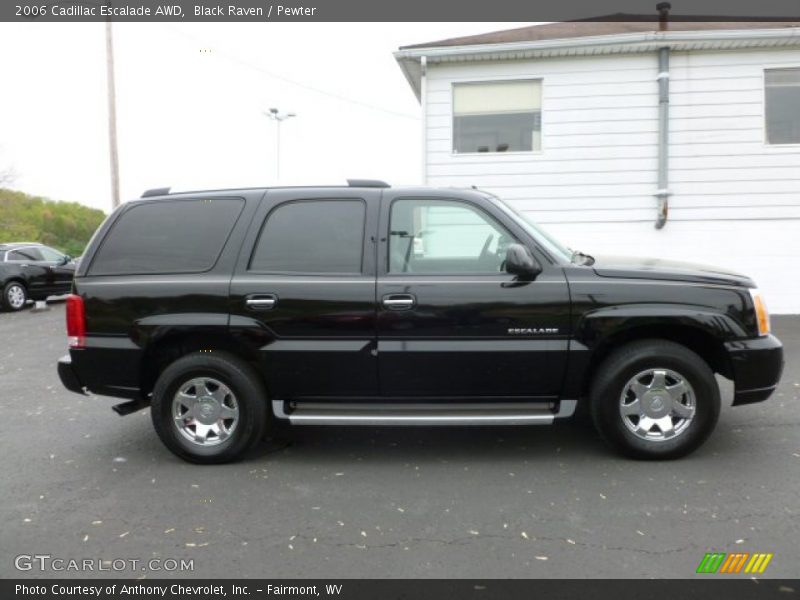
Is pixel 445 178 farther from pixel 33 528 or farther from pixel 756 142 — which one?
pixel 33 528

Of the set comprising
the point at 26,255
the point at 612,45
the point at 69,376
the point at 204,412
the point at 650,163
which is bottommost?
the point at 204,412

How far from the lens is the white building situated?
31.0 feet

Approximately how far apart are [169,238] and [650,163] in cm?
788

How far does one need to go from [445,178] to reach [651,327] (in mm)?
6354

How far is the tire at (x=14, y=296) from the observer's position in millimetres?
14086

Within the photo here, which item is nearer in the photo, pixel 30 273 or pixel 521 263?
pixel 521 263

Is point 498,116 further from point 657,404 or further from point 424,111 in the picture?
point 657,404

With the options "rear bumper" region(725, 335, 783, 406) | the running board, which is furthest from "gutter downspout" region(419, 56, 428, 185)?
"rear bumper" region(725, 335, 783, 406)

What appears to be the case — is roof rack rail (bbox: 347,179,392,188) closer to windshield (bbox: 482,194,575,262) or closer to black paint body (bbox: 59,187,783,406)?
black paint body (bbox: 59,187,783,406)

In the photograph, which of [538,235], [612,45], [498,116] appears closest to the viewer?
[538,235]

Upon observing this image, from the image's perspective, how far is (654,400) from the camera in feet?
13.5

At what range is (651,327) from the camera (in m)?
4.16

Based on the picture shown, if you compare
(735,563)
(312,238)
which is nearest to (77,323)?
(312,238)

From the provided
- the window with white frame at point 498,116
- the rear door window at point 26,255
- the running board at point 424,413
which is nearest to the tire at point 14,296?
the rear door window at point 26,255
